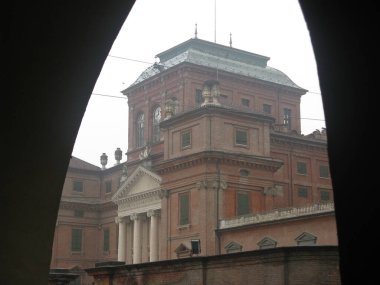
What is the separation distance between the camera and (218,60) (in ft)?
192

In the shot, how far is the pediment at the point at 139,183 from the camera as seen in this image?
173ft

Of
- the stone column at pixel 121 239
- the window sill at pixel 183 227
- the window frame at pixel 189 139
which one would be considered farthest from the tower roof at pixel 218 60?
the window sill at pixel 183 227

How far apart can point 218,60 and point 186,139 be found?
13270mm

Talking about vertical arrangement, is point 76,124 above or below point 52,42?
below

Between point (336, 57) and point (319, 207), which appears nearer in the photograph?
point (336, 57)

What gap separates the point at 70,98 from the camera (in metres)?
2.88

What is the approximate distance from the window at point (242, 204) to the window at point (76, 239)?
25.3 m

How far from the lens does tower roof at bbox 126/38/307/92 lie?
57.9m

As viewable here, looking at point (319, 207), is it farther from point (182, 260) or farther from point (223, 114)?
point (182, 260)

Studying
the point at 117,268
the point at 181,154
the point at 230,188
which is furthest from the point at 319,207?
the point at 117,268

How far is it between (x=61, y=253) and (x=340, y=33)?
2561 inches

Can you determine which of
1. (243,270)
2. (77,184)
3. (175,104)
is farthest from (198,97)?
(243,270)

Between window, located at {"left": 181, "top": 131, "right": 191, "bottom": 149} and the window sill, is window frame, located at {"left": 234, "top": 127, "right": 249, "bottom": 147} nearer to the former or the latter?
window, located at {"left": 181, "top": 131, "right": 191, "bottom": 149}

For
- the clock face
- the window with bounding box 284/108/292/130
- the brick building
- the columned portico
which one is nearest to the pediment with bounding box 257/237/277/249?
the brick building
